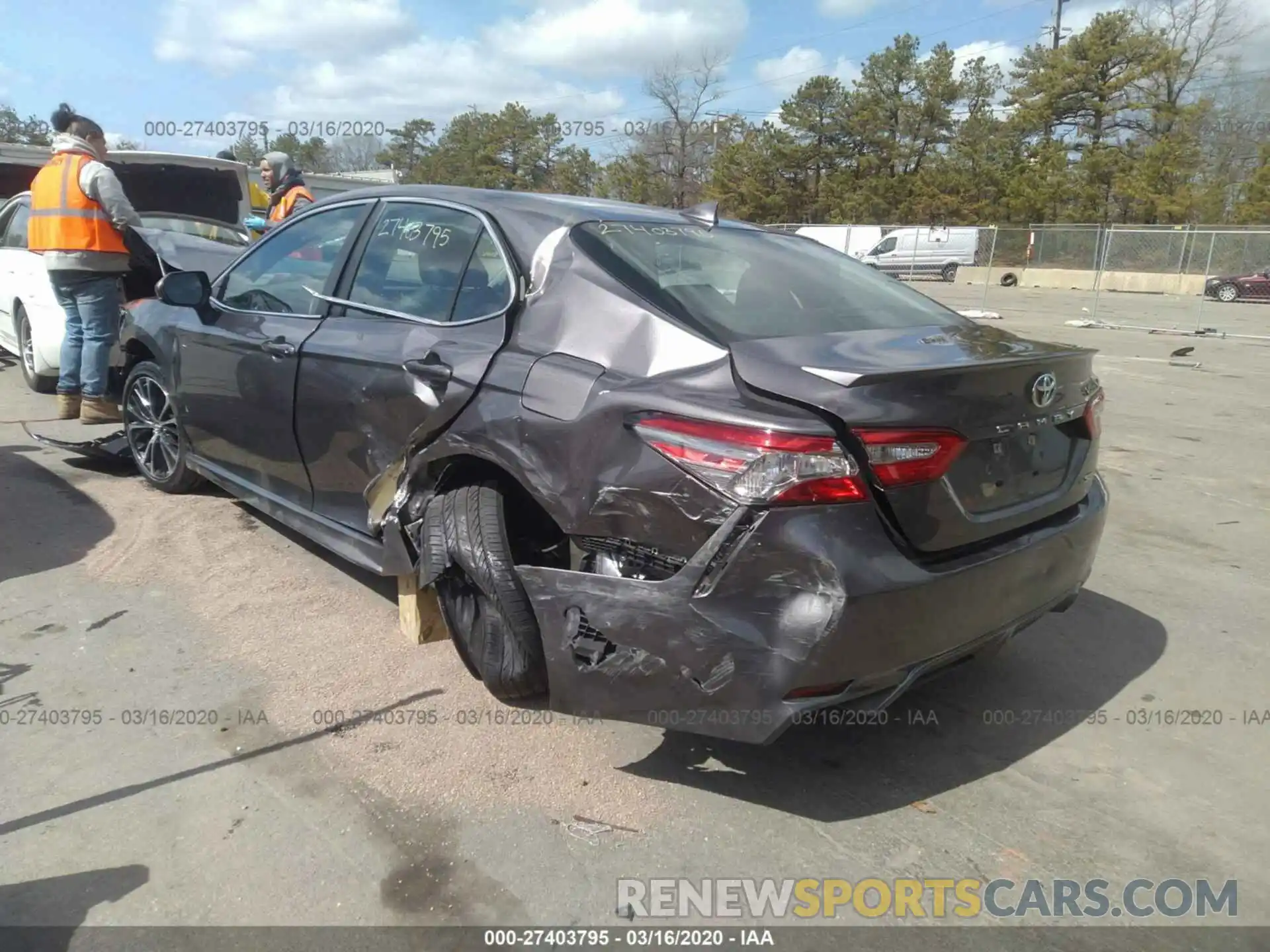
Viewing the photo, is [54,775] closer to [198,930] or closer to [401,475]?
[198,930]

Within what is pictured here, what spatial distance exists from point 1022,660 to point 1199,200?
4618 centimetres

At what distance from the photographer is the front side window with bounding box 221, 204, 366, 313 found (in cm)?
395

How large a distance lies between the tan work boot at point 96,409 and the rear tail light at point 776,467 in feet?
17.5

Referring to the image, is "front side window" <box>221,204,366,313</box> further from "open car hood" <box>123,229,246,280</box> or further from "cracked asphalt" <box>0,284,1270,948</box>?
"open car hood" <box>123,229,246,280</box>

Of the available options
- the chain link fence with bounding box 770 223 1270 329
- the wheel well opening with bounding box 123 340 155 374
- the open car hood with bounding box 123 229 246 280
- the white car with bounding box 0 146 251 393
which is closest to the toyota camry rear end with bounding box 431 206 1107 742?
the wheel well opening with bounding box 123 340 155 374

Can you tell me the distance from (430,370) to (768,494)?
53.4 inches

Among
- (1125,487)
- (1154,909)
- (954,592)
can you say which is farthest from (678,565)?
(1125,487)

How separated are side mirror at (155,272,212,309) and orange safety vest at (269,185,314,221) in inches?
147

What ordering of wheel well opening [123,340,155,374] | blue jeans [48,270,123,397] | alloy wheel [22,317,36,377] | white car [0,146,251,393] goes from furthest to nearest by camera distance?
1. alloy wheel [22,317,36,377]
2. white car [0,146,251,393]
3. blue jeans [48,270,123,397]
4. wheel well opening [123,340,155,374]

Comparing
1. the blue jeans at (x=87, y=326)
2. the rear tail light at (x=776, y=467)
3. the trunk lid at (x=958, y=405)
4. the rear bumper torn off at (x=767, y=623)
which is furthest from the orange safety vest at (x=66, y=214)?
the rear tail light at (x=776, y=467)

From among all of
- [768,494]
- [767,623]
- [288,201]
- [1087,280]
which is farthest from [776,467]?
[1087,280]

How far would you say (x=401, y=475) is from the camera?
11.0ft

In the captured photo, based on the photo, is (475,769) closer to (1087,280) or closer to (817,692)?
(817,692)

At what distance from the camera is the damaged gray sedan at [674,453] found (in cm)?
238
